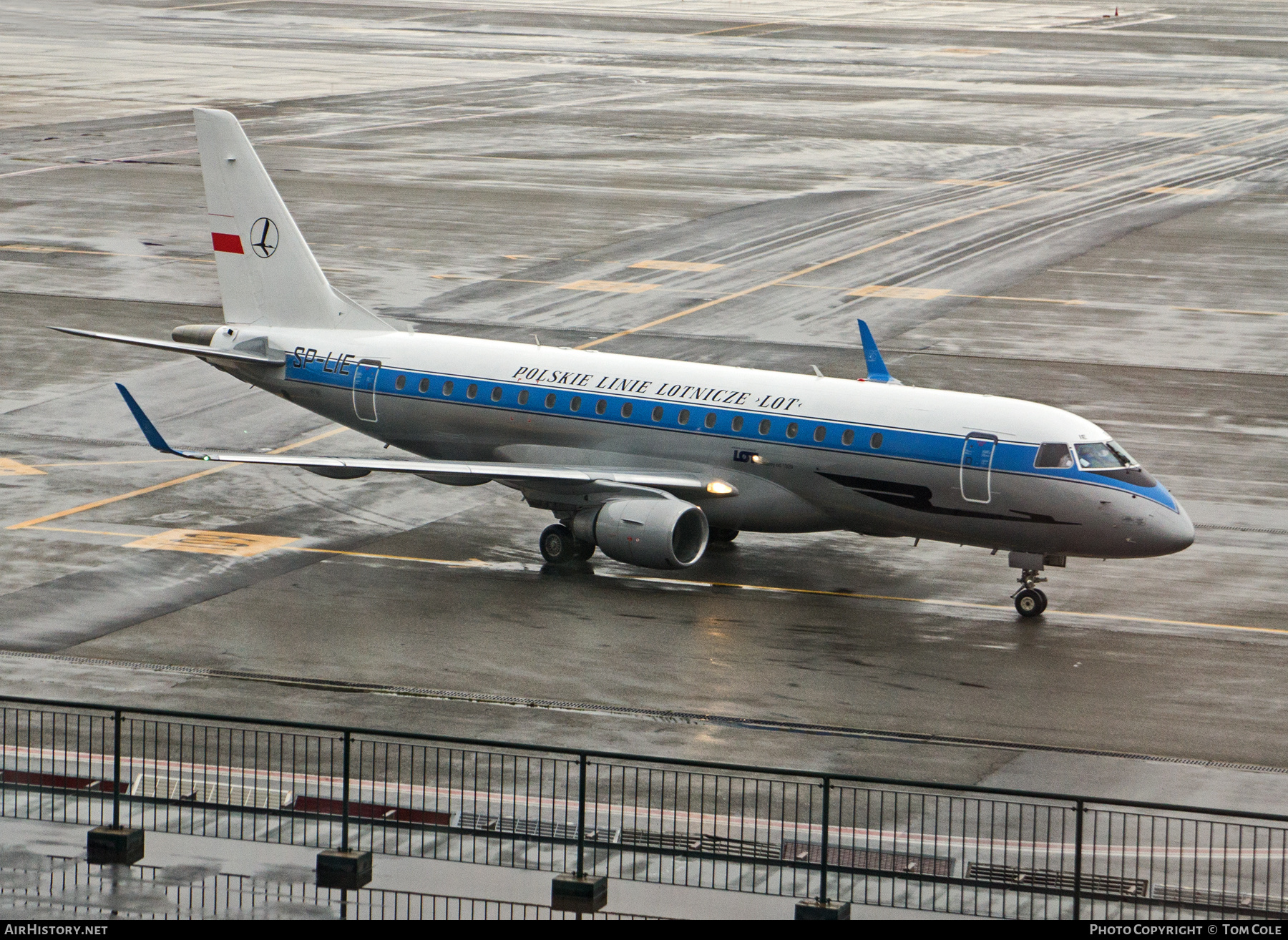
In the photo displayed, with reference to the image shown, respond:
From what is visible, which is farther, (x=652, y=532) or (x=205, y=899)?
(x=652, y=532)

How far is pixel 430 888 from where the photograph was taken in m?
21.5

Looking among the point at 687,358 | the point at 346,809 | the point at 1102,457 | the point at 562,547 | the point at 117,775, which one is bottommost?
the point at 346,809

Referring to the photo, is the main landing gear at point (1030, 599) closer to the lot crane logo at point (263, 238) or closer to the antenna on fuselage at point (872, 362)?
the antenna on fuselage at point (872, 362)

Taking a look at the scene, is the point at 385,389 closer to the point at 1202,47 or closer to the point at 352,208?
the point at 352,208

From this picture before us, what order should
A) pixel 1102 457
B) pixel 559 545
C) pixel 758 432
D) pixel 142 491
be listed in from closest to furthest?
pixel 1102 457, pixel 758 432, pixel 559 545, pixel 142 491

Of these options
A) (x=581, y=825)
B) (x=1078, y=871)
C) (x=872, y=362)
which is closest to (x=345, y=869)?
(x=581, y=825)

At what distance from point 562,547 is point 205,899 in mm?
15304

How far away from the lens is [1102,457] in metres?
32.9

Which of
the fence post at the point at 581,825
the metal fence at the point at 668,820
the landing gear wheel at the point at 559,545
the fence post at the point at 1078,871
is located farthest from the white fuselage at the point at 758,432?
the fence post at the point at 581,825

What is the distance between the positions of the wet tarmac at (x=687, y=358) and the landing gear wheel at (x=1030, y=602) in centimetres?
41

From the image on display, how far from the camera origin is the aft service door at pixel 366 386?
1501 inches

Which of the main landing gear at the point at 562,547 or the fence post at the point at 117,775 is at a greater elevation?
the main landing gear at the point at 562,547

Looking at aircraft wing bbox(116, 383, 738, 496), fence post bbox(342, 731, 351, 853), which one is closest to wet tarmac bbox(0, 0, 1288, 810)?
aircraft wing bbox(116, 383, 738, 496)

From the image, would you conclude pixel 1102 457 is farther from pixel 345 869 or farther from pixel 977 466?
pixel 345 869
